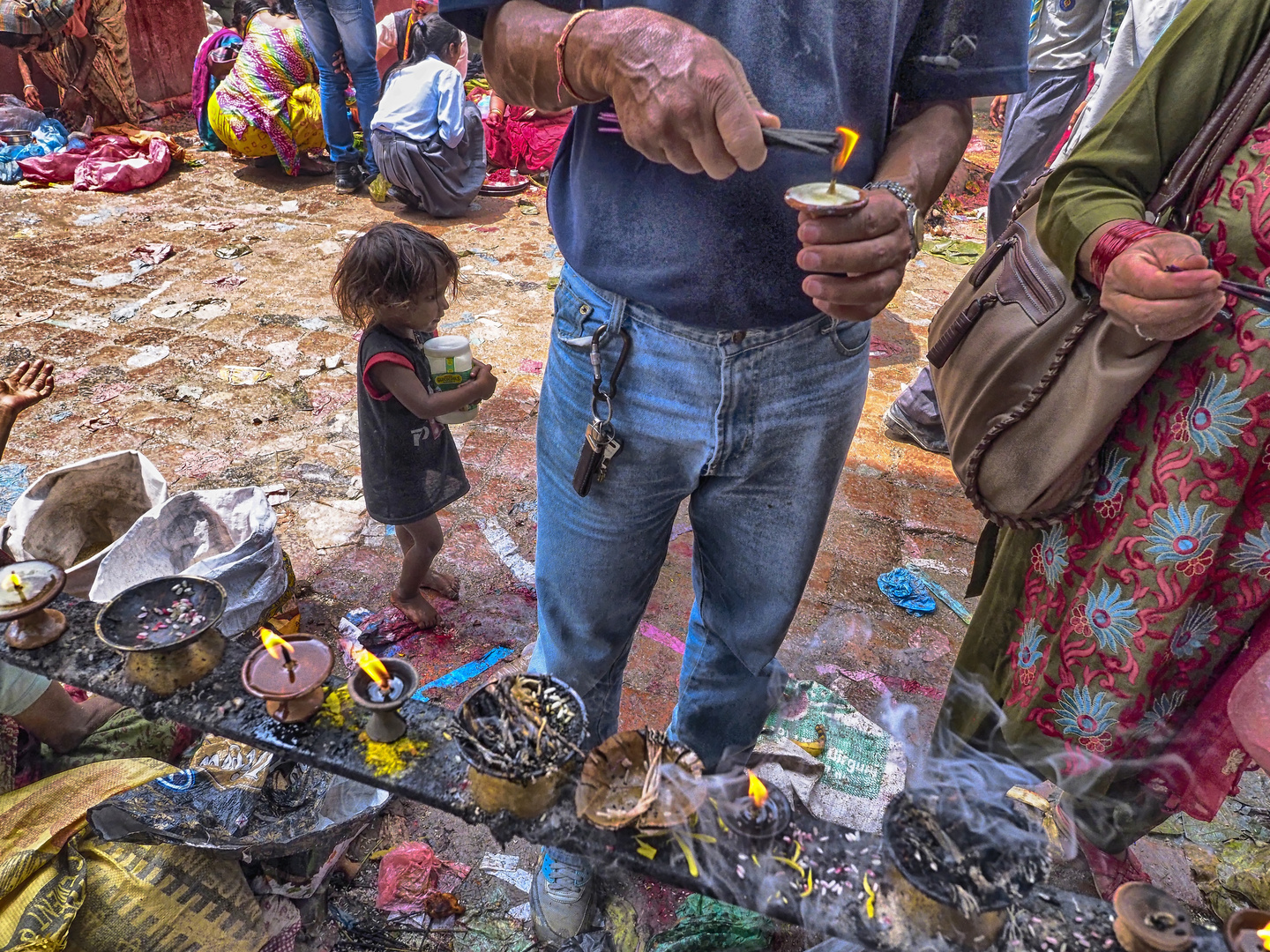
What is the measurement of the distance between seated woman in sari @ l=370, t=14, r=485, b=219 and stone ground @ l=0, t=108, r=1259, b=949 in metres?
0.28

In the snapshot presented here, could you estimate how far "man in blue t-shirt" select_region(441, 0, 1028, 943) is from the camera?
123cm

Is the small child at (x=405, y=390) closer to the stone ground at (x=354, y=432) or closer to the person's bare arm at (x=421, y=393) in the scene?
the person's bare arm at (x=421, y=393)

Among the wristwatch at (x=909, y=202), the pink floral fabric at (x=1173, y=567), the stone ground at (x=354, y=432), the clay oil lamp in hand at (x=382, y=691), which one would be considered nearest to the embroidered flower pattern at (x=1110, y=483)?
the pink floral fabric at (x=1173, y=567)

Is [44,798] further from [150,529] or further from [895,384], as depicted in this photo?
[895,384]

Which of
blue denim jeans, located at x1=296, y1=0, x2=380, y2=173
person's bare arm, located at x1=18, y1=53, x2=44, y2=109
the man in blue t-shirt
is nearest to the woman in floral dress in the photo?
the man in blue t-shirt

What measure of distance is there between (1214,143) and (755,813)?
5.21 feet

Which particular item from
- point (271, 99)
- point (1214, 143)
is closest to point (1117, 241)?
point (1214, 143)

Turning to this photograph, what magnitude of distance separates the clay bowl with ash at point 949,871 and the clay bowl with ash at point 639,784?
0.33 m

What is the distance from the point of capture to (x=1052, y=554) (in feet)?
6.28

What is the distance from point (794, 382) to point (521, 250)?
534 centimetres

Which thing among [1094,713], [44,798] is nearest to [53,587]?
[44,798]

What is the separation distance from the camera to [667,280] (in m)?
1.44

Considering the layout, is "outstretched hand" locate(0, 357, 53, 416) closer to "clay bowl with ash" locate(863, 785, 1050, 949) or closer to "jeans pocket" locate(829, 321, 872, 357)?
"jeans pocket" locate(829, 321, 872, 357)

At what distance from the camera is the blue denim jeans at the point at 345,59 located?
Answer: 657cm
